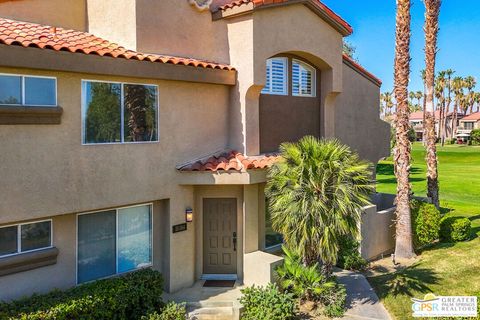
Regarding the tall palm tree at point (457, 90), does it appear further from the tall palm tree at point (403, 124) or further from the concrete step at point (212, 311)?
the concrete step at point (212, 311)

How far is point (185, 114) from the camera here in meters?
12.7

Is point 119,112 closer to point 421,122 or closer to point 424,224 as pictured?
point 424,224

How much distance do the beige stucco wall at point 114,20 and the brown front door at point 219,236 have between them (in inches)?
227

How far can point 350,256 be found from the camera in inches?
584

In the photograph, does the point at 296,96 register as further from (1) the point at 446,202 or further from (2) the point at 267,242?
(1) the point at 446,202

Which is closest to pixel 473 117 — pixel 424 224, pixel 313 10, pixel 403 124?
pixel 424 224

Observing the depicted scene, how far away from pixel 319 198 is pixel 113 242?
5.91 m

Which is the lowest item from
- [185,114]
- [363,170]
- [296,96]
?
[363,170]

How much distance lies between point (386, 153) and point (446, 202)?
35.7 feet

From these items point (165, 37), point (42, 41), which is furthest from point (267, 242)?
point (42, 41)

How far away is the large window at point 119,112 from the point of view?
34.8 feet

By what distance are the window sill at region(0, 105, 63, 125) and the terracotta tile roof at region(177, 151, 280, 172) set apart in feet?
13.0

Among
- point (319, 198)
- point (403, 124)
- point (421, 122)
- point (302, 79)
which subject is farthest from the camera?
point (421, 122)

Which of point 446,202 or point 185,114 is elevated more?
point 185,114
